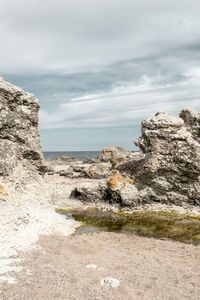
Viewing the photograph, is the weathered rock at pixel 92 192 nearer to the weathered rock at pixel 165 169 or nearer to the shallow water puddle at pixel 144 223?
the weathered rock at pixel 165 169

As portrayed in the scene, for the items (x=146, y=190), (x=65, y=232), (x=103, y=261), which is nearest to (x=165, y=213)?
(x=146, y=190)

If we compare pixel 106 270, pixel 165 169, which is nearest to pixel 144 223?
pixel 165 169

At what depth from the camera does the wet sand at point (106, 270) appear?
955 centimetres

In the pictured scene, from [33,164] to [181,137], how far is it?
13.6 metres

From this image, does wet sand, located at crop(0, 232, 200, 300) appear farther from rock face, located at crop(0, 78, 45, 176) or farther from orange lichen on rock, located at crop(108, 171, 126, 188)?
orange lichen on rock, located at crop(108, 171, 126, 188)

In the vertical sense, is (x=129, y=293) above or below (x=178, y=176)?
below

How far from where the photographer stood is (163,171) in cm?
2520

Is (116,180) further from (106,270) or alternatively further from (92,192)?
(106,270)

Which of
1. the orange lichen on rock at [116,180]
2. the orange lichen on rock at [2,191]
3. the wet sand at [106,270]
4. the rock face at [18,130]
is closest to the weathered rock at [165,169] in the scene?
the orange lichen on rock at [116,180]

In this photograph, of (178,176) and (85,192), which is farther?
(85,192)

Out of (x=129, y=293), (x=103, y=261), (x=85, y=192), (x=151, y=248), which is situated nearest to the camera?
(x=129, y=293)

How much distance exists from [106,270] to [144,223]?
977 centimetres

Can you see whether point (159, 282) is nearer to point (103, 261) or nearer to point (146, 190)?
point (103, 261)

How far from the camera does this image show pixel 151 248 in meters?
15.1
